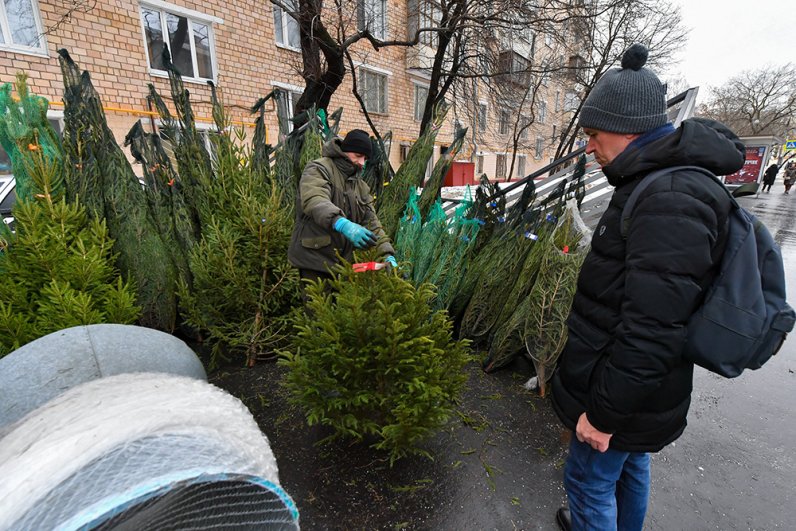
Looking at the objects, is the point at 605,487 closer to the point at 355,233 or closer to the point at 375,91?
the point at 355,233

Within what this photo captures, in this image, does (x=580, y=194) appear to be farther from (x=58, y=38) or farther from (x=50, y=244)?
(x=58, y=38)

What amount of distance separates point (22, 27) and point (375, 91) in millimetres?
11127

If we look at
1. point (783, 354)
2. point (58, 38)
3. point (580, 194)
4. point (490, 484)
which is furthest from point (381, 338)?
point (58, 38)

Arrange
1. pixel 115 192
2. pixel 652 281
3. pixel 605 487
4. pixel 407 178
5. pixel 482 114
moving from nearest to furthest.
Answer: pixel 652 281 < pixel 605 487 < pixel 115 192 < pixel 407 178 < pixel 482 114

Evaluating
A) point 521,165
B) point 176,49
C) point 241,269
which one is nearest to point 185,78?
point 176,49

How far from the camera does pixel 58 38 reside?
823 cm

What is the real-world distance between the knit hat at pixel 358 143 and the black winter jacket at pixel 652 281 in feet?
5.53

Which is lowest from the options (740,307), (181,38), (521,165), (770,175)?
(521,165)

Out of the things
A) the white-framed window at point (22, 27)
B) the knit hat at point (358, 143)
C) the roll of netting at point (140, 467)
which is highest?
the white-framed window at point (22, 27)

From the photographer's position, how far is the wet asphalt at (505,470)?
2.02 meters

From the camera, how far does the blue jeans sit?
148 centimetres

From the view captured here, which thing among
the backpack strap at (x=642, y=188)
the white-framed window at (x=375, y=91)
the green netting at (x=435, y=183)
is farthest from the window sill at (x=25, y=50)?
the backpack strap at (x=642, y=188)

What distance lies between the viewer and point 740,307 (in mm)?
1129

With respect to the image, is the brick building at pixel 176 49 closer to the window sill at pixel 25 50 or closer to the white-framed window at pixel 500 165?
the window sill at pixel 25 50
